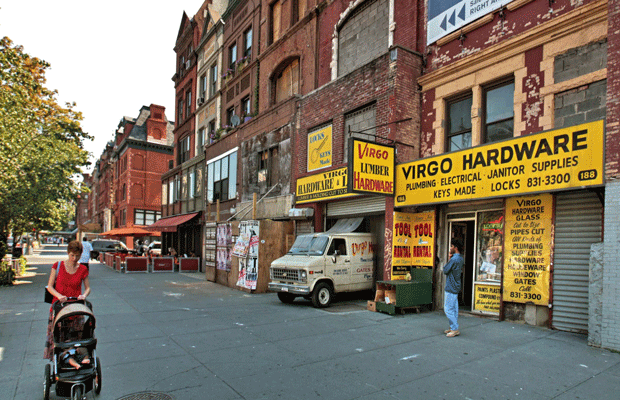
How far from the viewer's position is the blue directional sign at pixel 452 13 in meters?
10.5

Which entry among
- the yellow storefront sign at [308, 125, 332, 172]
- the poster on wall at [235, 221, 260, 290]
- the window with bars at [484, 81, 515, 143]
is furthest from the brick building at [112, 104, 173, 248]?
the window with bars at [484, 81, 515, 143]

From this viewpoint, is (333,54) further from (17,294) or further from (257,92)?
(17,294)

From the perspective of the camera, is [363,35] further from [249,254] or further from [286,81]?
[249,254]

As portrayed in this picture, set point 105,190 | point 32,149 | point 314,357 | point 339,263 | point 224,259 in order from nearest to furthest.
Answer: point 314,357, point 339,263, point 224,259, point 32,149, point 105,190

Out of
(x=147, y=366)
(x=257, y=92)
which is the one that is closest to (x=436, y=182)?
(x=147, y=366)

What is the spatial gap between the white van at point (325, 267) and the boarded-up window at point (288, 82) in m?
8.59

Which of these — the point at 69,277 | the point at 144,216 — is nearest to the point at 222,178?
the point at 69,277

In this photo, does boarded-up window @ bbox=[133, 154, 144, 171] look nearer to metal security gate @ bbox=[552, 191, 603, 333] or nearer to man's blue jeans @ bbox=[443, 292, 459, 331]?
man's blue jeans @ bbox=[443, 292, 459, 331]

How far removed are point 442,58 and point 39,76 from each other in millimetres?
18208

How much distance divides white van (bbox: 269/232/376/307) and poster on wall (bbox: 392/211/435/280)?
134 cm

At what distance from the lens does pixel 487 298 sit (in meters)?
9.94

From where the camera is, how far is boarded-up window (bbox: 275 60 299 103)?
18.5m

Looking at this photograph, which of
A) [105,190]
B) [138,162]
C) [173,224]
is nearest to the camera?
[173,224]

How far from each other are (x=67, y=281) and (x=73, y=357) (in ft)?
3.66
